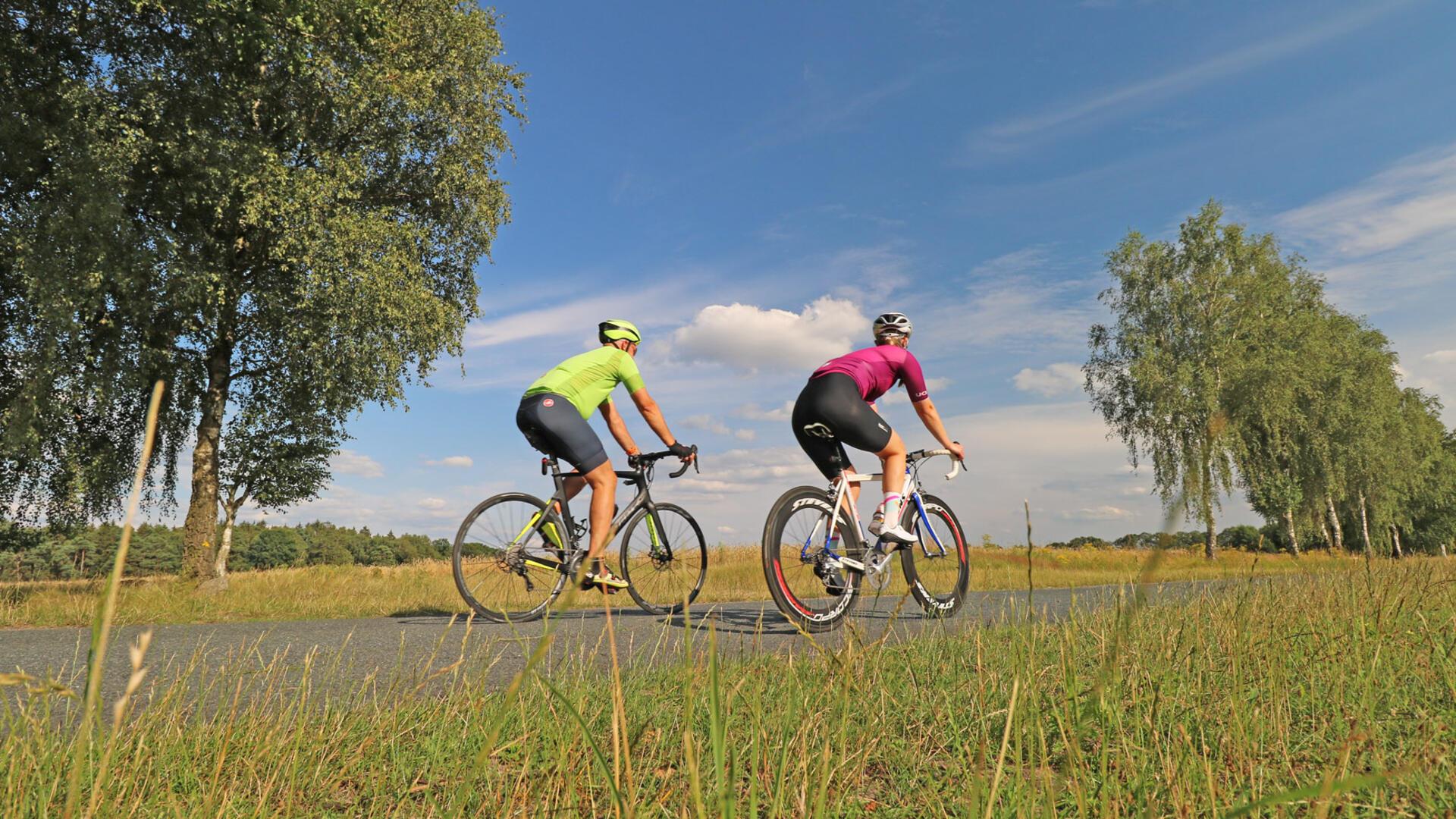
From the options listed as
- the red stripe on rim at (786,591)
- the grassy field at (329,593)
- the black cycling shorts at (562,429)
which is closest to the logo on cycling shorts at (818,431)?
the red stripe on rim at (786,591)

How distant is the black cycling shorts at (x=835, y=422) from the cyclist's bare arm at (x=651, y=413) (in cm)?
135

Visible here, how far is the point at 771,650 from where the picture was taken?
4.56 meters

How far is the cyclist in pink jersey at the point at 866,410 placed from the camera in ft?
18.7

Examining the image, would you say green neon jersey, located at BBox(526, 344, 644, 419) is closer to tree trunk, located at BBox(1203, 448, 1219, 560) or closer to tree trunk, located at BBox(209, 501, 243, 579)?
tree trunk, located at BBox(1203, 448, 1219, 560)

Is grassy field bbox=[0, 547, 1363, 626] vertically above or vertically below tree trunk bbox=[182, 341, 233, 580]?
below

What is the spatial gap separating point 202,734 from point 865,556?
4.19 meters

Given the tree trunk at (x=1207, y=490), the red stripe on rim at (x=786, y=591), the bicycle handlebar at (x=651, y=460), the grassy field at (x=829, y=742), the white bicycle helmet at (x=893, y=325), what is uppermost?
the white bicycle helmet at (x=893, y=325)

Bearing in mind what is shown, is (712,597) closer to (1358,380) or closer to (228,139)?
(228,139)

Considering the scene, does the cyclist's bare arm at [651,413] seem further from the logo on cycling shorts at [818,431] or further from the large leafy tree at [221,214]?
the large leafy tree at [221,214]

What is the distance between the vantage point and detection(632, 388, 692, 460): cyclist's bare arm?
673 cm

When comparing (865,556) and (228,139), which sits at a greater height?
(228,139)

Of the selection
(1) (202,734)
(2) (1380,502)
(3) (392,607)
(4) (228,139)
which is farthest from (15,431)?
(2) (1380,502)

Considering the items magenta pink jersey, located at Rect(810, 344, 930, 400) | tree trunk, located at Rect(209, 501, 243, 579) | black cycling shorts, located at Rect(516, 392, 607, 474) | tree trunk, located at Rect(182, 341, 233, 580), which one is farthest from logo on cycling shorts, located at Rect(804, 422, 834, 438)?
tree trunk, located at Rect(209, 501, 243, 579)

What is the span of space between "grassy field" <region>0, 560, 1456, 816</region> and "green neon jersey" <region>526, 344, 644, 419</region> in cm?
326
